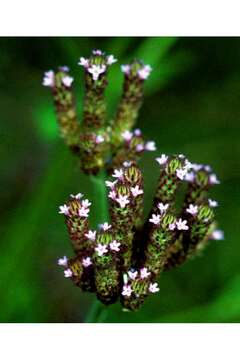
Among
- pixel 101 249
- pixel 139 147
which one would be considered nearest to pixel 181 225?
pixel 101 249

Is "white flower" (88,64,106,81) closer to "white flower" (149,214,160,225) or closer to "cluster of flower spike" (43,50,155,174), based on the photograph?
"cluster of flower spike" (43,50,155,174)

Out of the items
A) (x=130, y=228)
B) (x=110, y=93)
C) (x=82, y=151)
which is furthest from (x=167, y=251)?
(x=110, y=93)

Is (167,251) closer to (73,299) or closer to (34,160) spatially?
(73,299)

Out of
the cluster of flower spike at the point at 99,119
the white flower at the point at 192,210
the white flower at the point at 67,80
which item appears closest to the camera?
the white flower at the point at 192,210

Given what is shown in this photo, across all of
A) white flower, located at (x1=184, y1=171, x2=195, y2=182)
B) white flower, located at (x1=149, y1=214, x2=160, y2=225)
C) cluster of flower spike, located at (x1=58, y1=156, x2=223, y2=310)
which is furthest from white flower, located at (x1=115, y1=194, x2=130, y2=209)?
white flower, located at (x1=184, y1=171, x2=195, y2=182)

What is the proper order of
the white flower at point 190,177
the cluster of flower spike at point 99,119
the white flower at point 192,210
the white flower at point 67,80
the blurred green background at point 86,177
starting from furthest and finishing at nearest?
the blurred green background at point 86,177 → the white flower at point 67,80 → the cluster of flower spike at point 99,119 → the white flower at point 190,177 → the white flower at point 192,210

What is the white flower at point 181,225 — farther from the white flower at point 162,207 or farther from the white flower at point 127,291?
the white flower at point 127,291

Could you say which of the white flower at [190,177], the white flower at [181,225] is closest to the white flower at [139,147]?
the white flower at [190,177]
